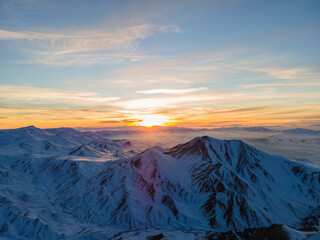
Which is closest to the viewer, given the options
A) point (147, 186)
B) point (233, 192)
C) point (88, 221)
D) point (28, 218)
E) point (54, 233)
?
point (54, 233)

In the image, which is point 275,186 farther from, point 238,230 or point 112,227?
point 112,227

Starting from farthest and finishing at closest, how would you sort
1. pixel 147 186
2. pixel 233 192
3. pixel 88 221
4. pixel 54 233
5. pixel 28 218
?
pixel 147 186, pixel 233 192, pixel 88 221, pixel 28 218, pixel 54 233

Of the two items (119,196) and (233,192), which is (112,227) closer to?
(119,196)

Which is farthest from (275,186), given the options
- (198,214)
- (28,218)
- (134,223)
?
(28,218)

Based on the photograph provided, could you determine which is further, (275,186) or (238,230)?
(275,186)

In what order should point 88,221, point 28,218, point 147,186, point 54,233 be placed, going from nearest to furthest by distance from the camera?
point 54,233 < point 28,218 < point 88,221 < point 147,186

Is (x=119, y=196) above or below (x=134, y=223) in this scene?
above

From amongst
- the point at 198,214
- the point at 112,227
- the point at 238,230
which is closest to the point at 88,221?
the point at 112,227

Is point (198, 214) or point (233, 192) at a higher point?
point (233, 192)

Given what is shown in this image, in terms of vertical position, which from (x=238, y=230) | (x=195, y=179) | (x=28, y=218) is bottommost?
(x=238, y=230)
